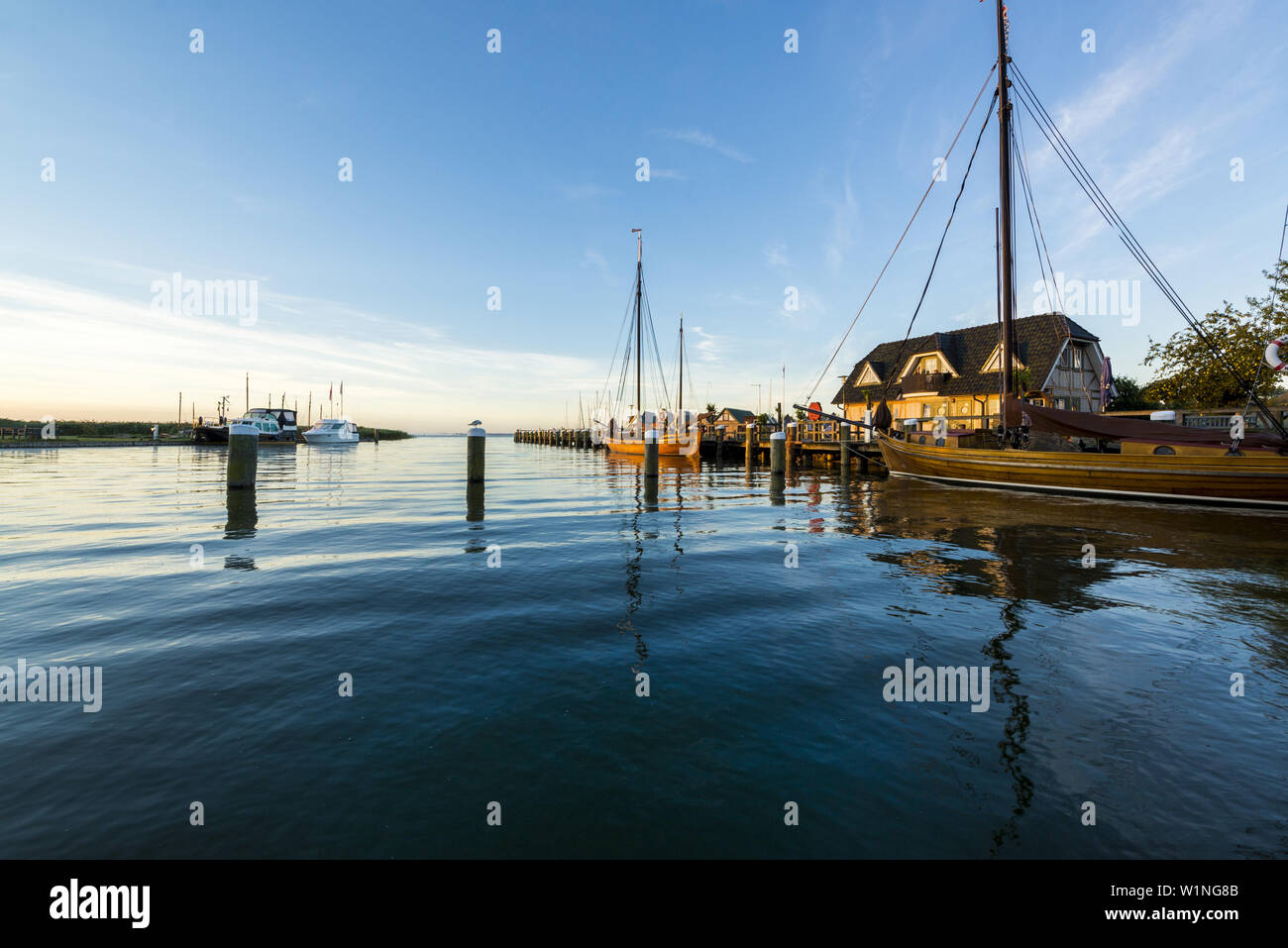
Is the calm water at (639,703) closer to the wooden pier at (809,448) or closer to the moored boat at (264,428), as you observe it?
the wooden pier at (809,448)

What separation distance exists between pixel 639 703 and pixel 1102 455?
20.8m

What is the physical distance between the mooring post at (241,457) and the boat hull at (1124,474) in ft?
80.2

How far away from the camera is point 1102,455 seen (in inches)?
728

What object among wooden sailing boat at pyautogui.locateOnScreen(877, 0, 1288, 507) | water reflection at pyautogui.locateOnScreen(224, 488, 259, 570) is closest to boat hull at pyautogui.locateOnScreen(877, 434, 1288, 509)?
wooden sailing boat at pyautogui.locateOnScreen(877, 0, 1288, 507)

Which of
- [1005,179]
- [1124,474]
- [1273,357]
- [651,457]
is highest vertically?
[1005,179]

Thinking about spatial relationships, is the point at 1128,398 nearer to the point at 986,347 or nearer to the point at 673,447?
the point at 986,347

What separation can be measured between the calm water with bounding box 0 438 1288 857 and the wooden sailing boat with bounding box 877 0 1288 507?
23.2 feet

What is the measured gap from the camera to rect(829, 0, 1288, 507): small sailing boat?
1587 cm

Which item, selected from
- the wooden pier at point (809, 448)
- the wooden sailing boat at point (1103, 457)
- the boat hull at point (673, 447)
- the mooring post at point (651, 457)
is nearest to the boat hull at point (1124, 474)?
the wooden sailing boat at point (1103, 457)

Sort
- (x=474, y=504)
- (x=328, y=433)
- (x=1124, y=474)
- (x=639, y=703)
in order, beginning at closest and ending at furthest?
(x=639, y=703) < (x=474, y=504) < (x=1124, y=474) < (x=328, y=433)

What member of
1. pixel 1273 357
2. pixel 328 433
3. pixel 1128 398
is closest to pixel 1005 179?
pixel 1273 357

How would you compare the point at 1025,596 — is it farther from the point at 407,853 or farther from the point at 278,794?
the point at 278,794

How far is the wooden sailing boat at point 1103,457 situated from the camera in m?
A: 15.8
